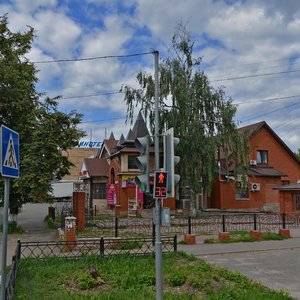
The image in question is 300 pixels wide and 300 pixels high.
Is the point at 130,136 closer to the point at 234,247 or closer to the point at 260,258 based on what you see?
the point at 234,247

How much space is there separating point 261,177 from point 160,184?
31631 mm

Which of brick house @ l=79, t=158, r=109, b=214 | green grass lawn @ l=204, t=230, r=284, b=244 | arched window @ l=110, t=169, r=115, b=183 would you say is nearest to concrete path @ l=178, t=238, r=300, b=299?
green grass lawn @ l=204, t=230, r=284, b=244

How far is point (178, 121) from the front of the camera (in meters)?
27.9

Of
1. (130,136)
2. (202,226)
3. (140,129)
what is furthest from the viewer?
(140,129)

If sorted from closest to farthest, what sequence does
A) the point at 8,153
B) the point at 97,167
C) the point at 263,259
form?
1. the point at 8,153
2. the point at 263,259
3. the point at 97,167

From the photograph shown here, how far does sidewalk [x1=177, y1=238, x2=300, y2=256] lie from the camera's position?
1482 centimetres

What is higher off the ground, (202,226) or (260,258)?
(202,226)

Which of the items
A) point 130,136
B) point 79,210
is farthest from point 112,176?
point 79,210

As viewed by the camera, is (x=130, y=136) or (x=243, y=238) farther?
(x=130, y=136)

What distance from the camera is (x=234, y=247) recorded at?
622 inches

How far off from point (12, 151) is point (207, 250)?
442 inches

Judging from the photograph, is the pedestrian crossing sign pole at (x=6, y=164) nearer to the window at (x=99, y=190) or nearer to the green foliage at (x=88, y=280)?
the green foliage at (x=88, y=280)

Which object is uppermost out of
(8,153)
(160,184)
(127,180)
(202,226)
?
(127,180)

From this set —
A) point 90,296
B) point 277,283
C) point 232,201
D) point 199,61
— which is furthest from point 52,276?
point 232,201
